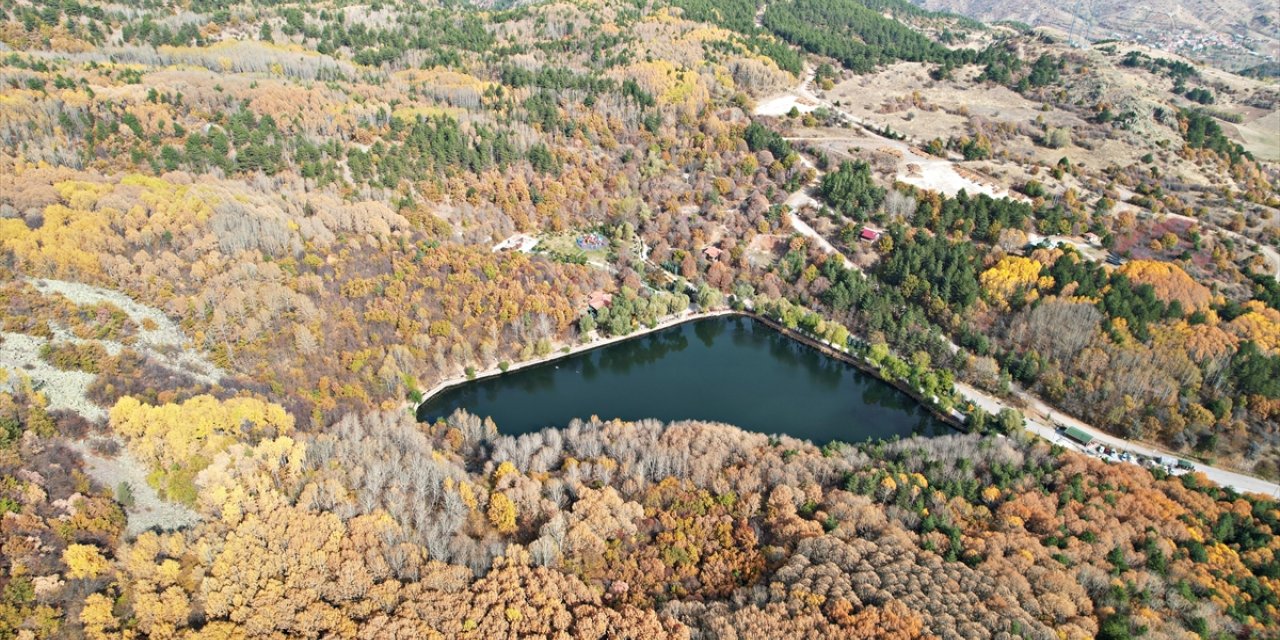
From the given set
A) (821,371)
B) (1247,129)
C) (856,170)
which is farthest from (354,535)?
(1247,129)

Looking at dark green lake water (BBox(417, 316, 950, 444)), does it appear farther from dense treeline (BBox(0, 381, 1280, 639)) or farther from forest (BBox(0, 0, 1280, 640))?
dense treeline (BBox(0, 381, 1280, 639))

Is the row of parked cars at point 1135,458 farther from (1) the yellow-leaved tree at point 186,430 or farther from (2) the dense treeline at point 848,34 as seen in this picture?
(2) the dense treeline at point 848,34

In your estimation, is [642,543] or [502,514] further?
[502,514]

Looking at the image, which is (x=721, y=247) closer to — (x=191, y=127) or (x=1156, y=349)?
(x=1156, y=349)

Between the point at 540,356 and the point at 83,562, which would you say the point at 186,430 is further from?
the point at 540,356

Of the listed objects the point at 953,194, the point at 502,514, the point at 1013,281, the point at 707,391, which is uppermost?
the point at 953,194

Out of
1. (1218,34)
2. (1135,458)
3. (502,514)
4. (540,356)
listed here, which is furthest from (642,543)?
(1218,34)
